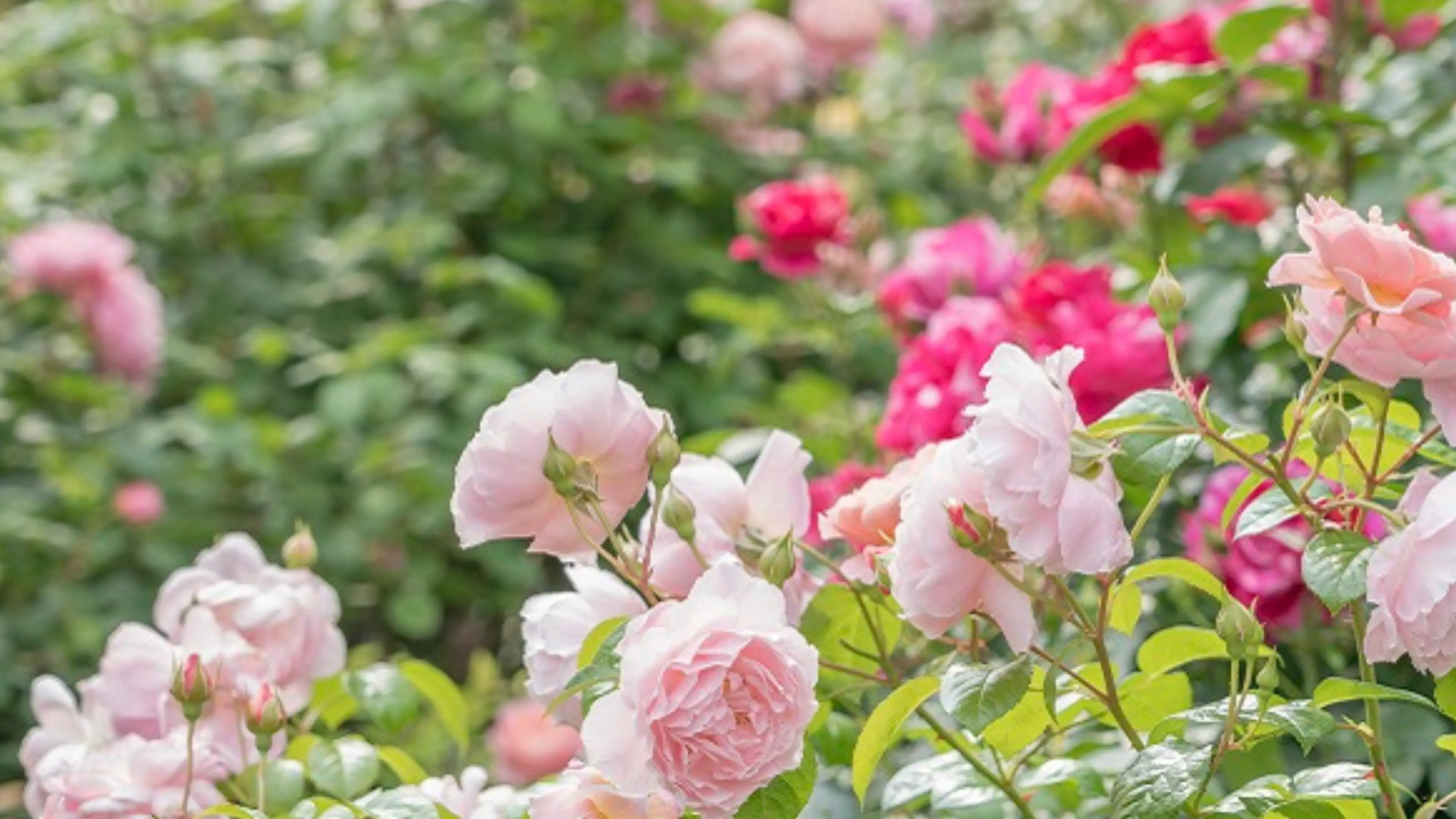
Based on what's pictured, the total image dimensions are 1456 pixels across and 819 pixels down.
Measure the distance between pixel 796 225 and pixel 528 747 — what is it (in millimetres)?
587

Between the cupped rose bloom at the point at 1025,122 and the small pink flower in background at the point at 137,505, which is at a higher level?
the cupped rose bloom at the point at 1025,122

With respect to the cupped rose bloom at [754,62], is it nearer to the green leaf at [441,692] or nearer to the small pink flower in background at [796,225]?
the small pink flower in background at [796,225]

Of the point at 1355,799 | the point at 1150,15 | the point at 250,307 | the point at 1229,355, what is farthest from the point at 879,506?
the point at 1150,15

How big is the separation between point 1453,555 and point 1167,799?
15 centimetres

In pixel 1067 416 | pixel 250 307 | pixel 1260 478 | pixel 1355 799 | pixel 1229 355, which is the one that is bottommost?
pixel 250 307

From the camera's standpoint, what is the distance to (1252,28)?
5.53 ft

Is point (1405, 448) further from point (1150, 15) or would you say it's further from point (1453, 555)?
point (1150, 15)

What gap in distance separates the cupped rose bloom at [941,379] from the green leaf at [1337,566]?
54cm

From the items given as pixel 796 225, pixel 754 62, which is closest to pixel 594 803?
pixel 796 225

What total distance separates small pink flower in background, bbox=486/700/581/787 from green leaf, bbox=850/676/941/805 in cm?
123

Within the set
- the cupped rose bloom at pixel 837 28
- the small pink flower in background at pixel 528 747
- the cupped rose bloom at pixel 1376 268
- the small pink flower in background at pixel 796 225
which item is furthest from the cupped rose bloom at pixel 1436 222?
the cupped rose bloom at pixel 837 28

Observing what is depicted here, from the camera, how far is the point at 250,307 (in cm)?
284

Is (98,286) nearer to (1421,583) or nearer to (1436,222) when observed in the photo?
(1436,222)

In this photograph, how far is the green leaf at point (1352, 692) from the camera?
3.08ft
